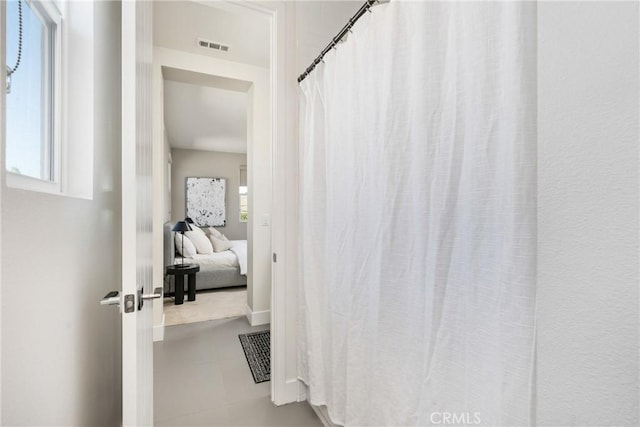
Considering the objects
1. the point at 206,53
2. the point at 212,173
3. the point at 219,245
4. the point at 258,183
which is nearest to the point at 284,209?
the point at 258,183

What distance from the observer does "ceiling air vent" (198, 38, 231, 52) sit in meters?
2.66

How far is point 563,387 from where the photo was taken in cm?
50

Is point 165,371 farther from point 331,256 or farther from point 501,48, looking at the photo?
point 501,48

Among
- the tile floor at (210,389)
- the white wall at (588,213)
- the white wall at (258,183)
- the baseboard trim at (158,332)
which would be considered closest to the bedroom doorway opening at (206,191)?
the white wall at (258,183)

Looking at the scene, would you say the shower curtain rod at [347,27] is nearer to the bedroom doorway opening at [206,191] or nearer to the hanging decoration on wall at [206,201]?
the bedroom doorway opening at [206,191]

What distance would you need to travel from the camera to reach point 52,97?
1.03m

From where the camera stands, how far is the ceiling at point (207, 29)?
2248 millimetres

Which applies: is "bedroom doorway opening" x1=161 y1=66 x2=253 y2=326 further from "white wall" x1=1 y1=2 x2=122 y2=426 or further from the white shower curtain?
the white shower curtain

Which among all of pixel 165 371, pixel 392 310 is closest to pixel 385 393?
pixel 392 310

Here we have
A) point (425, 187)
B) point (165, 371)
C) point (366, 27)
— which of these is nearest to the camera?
point (425, 187)

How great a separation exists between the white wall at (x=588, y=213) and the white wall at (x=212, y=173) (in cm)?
703

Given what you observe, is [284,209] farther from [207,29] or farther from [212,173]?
[212,173]

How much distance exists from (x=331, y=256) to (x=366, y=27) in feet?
3.41

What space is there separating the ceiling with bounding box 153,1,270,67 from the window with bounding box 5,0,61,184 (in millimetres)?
1388
